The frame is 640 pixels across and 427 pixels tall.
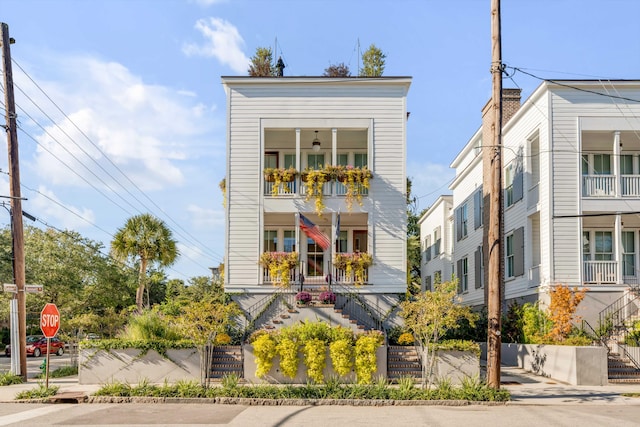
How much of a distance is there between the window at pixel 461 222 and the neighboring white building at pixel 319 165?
12944 mm

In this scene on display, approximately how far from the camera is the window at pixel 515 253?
28.5 meters

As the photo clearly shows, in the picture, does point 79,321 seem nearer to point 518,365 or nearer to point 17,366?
point 17,366

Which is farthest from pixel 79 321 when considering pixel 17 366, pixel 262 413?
pixel 262 413

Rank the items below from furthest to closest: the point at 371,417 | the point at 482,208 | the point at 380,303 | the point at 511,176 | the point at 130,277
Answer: the point at 130,277, the point at 482,208, the point at 511,176, the point at 380,303, the point at 371,417

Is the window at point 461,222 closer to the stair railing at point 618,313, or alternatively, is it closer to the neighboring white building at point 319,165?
the neighboring white building at point 319,165

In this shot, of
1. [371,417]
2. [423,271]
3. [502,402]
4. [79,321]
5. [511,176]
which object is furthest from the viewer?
[423,271]

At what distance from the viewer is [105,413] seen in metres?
15.6

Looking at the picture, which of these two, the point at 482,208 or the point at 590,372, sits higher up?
the point at 482,208

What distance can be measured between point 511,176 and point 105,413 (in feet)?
68.2

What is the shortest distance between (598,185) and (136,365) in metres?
17.8

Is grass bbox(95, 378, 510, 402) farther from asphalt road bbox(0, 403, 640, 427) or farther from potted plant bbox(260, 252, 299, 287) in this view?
potted plant bbox(260, 252, 299, 287)

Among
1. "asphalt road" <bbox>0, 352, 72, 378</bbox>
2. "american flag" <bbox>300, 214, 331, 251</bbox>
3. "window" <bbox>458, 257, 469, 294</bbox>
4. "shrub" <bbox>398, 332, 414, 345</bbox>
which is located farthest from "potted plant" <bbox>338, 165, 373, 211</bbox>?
"window" <bbox>458, 257, 469, 294</bbox>

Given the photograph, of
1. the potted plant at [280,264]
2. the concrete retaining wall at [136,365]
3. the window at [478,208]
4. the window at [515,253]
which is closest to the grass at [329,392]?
the concrete retaining wall at [136,365]

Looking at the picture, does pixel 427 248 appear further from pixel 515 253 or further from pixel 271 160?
pixel 271 160
